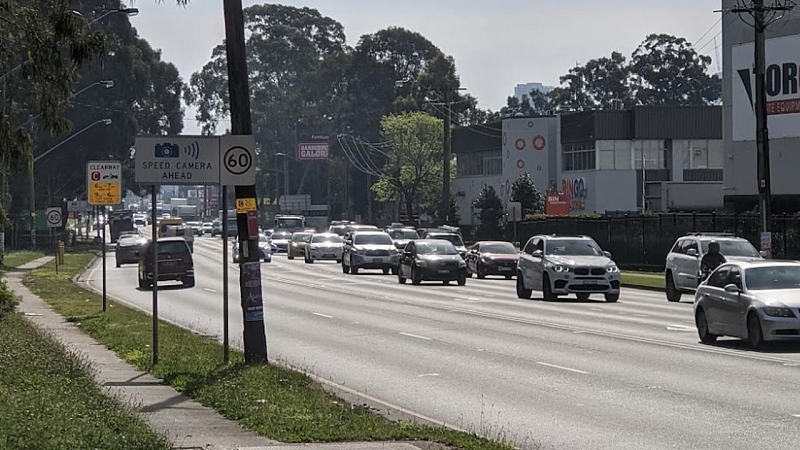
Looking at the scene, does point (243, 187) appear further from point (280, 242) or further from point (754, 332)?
point (280, 242)

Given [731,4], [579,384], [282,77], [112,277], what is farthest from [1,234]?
[282,77]

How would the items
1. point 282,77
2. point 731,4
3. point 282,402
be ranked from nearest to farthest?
1. point 282,402
2. point 731,4
3. point 282,77

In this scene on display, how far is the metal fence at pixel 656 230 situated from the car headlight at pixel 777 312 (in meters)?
26.1

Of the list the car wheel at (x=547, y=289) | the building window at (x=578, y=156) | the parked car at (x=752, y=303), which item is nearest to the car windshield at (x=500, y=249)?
the car wheel at (x=547, y=289)

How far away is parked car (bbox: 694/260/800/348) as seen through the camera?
20250 millimetres

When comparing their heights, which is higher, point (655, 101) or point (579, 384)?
point (655, 101)

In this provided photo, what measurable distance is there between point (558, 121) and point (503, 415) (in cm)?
7546

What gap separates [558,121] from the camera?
88.6m

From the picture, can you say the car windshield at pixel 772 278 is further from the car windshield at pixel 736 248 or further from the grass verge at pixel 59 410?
the car windshield at pixel 736 248

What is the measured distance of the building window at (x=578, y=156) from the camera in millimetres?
83750

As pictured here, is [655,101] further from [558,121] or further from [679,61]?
[558,121]

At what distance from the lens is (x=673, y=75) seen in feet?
468

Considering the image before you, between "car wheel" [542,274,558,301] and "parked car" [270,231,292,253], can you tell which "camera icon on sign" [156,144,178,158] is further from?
"parked car" [270,231,292,253]

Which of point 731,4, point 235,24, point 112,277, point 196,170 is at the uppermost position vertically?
→ point 731,4
